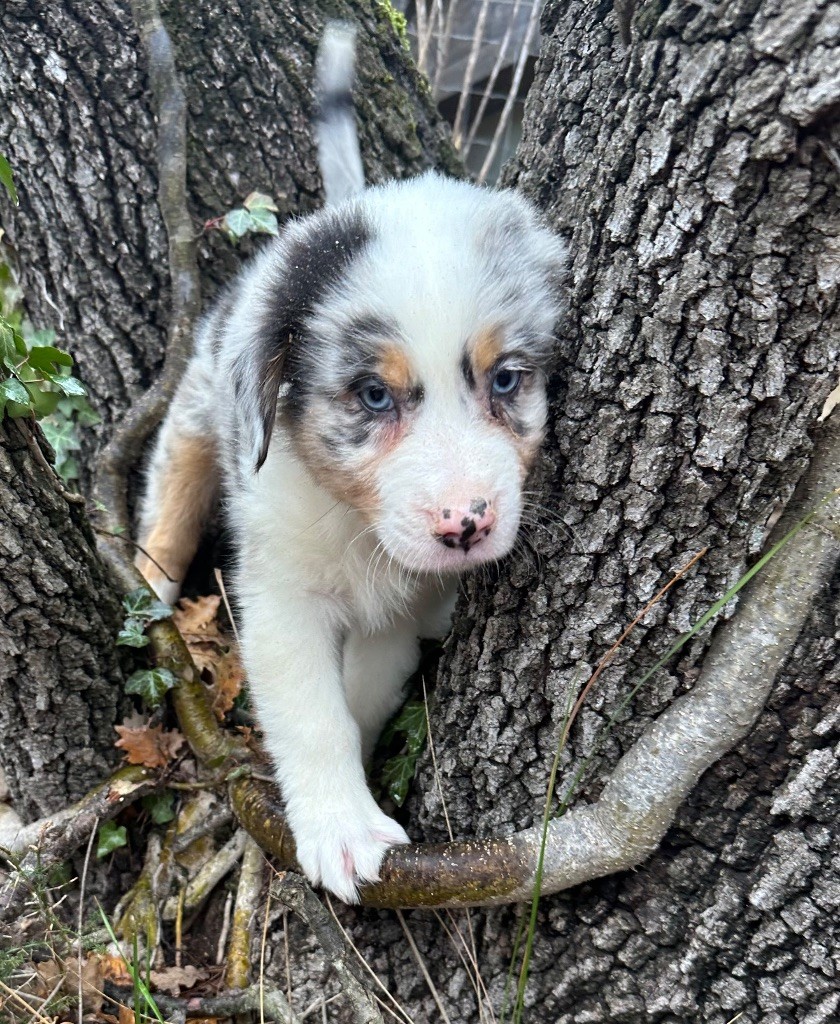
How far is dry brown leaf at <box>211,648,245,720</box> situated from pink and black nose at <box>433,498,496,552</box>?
4.35ft

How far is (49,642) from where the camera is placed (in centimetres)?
224

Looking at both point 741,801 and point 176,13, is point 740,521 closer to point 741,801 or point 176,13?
point 741,801

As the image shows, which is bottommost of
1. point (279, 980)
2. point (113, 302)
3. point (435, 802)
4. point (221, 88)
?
point (279, 980)

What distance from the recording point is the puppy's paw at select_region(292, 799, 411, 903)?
6.88ft

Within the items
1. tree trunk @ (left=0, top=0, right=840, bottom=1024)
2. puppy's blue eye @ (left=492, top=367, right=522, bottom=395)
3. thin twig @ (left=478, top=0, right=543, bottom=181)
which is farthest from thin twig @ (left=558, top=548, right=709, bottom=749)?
thin twig @ (left=478, top=0, right=543, bottom=181)

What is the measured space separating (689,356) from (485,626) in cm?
79

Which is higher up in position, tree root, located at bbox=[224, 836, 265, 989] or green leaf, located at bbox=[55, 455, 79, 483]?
green leaf, located at bbox=[55, 455, 79, 483]

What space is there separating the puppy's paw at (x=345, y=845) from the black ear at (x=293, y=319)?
2.93 feet

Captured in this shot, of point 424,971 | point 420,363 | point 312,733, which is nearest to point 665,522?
point 420,363

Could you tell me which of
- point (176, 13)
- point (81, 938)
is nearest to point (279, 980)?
point (81, 938)

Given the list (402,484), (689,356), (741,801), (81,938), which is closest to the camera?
(689,356)

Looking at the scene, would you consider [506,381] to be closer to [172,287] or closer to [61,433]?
[172,287]

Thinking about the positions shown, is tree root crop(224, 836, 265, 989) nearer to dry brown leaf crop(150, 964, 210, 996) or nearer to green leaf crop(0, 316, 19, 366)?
dry brown leaf crop(150, 964, 210, 996)

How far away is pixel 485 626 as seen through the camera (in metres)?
2.04
